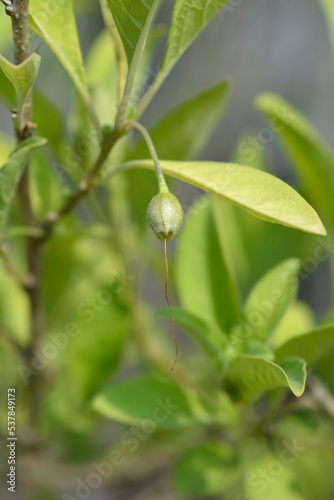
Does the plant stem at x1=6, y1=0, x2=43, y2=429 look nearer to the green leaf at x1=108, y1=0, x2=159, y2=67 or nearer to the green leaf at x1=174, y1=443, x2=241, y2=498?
the green leaf at x1=108, y1=0, x2=159, y2=67

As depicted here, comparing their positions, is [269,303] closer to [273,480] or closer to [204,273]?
[204,273]

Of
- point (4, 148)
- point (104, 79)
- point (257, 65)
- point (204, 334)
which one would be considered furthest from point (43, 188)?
point (257, 65)

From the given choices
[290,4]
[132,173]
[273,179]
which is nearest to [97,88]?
[132,173]

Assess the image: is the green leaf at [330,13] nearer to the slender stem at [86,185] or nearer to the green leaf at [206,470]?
the slender stem at [86,185]

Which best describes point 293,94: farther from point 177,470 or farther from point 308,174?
point 177,470

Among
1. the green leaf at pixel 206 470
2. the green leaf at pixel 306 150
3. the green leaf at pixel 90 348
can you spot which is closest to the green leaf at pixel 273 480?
the green leaf at pixel 206 470

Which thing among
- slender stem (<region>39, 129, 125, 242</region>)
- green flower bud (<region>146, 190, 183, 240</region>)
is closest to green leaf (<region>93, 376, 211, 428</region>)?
slender stem (<region>39, 129, 125, 242</region>)

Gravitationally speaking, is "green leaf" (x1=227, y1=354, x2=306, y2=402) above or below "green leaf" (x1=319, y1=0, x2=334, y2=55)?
below
